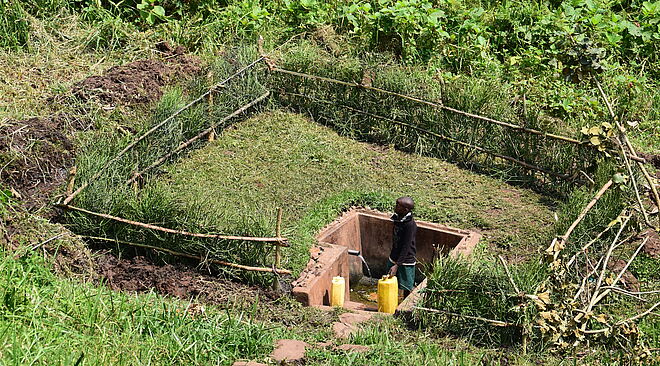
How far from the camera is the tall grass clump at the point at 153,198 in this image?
7715 mm

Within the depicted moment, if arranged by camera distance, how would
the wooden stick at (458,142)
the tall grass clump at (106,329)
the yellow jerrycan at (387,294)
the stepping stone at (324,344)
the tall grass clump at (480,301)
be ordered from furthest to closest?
1. the wooden stick at (458,142)
2. the yellow jerrycan at (387,294)
3. the tall grass clump at (480,301)
4. the stepping stone at (324,344)
5. the tall grass clump at (106,329)

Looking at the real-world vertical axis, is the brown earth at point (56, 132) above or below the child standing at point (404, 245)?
above

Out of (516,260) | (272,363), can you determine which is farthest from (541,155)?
(272,363)

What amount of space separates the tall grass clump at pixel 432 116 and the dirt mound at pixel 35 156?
2.84 meters

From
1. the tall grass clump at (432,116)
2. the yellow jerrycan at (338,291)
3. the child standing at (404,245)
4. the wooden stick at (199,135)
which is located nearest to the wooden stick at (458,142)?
the tall grass clump at (432,116)

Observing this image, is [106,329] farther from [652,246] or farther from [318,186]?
[652,246]

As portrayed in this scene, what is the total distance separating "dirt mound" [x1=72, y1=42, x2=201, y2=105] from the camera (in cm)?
987

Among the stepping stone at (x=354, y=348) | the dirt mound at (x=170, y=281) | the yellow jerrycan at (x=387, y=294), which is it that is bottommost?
the yellow jerrycan at (x=387, y=294)

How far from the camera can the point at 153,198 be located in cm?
791

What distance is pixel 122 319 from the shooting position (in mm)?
6227

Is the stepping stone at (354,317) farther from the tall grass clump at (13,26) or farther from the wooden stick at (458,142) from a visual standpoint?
the tall grass clump at (13,26)

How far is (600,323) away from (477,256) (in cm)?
152

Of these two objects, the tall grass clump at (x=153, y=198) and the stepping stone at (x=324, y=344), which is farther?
the tall grass clump at (x=153, y=198)

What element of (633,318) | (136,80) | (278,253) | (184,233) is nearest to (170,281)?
(184,233)
